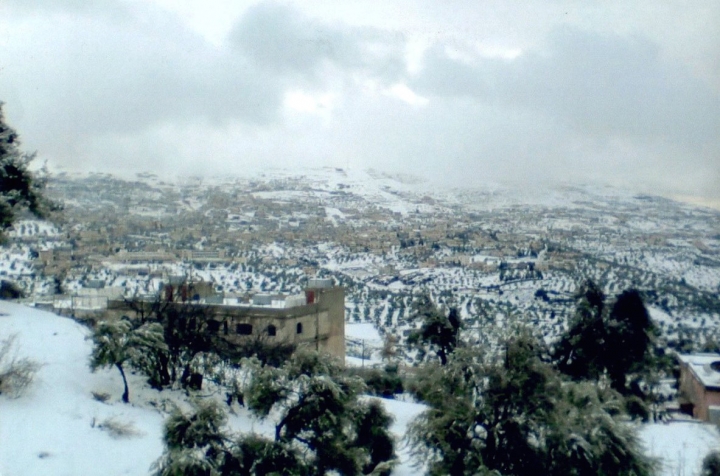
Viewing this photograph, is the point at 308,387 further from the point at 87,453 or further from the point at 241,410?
the point at 241,410

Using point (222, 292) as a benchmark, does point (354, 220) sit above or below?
above

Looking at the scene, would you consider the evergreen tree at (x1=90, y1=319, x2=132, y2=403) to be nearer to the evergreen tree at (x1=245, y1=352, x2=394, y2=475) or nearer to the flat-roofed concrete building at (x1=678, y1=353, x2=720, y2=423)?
the evergreen tree at (x1=245, y1=352, x2=394, y2=475)

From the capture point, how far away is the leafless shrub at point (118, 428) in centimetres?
864

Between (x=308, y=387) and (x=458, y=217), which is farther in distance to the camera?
(x=458, y=217)

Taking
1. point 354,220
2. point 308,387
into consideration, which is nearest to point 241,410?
point 308,387

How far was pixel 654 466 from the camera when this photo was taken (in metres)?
8.09

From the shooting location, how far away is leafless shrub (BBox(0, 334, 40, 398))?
8.33 metres

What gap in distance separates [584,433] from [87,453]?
20.3 feet

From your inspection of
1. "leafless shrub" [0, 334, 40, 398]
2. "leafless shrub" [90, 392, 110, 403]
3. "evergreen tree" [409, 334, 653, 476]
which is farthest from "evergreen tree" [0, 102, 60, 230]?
"evergreen tree" [409, 334, 653, 476]

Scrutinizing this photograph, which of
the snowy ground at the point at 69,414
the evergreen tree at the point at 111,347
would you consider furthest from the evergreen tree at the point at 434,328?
the evergreen tree at the point at 111,347

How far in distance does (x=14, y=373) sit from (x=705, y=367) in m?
12.8

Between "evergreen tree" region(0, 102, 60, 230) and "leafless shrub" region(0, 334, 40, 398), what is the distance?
354cm

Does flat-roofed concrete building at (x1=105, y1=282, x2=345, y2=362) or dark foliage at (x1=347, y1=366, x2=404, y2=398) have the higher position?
flat-roofed concrete building at (x1=105, y1=282, x2=345, y2=362)

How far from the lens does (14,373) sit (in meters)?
8.44
